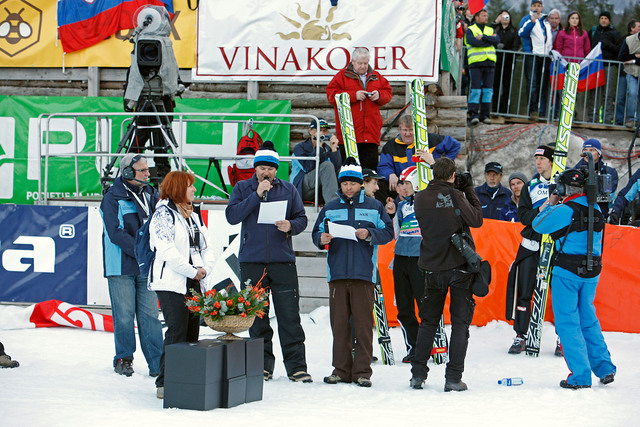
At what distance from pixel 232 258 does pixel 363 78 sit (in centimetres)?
269

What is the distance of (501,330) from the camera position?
8.80m

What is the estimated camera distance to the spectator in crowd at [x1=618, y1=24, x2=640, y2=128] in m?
13.0

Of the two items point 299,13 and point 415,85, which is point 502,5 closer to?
point 299,13

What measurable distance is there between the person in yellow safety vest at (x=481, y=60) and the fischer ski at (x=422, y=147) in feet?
15.4

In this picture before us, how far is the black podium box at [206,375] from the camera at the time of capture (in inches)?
211

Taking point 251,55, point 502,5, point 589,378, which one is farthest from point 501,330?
point 502,5

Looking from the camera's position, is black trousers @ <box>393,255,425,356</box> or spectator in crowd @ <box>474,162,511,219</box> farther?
spectator in crowd @ <box>474,162,511,219</box>

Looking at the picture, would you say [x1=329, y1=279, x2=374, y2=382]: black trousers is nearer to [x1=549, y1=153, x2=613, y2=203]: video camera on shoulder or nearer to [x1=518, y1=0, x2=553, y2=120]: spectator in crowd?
[x1=549, y1=153, x2=613, y2=203]: video camera on shoulder

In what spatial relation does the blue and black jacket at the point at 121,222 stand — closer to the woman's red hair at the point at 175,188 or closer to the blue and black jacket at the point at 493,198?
the woman's red hair at the point at 175,188

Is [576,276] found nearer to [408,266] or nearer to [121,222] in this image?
[408,266]

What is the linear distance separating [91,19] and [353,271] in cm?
752

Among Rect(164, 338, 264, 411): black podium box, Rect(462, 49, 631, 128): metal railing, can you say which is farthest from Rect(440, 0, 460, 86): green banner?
Rect(164, 338, 264, 411): black podium box

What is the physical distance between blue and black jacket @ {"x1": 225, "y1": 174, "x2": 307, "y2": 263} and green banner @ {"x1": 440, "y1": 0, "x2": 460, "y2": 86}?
5.25 m

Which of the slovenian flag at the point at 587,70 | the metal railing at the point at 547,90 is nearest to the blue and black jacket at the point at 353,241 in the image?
the metal railing at the point at 547,90
